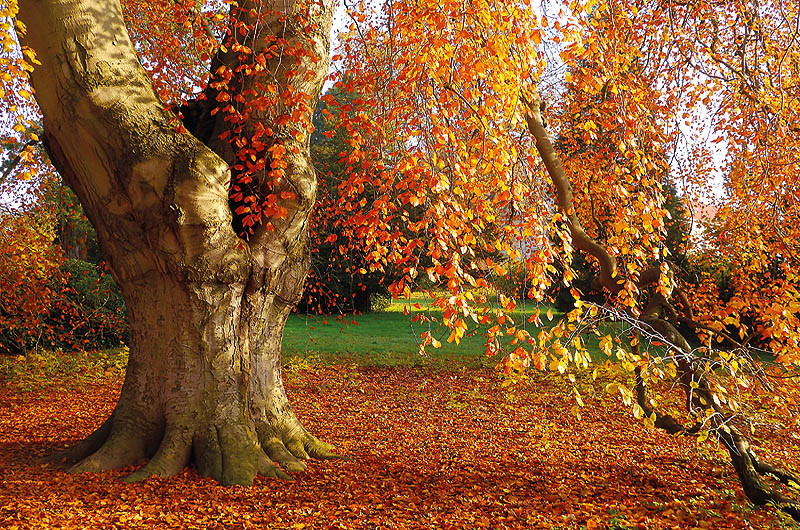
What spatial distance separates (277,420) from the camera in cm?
448

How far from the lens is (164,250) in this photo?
3855 mm

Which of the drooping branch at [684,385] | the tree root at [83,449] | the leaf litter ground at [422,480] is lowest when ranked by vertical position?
the leaf litter ground at [422,480]

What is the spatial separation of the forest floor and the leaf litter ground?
0.01m

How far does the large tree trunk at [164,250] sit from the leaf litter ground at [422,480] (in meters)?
0.31

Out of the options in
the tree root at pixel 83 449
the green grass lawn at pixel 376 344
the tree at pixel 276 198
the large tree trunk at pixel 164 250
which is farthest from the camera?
the green grass lawn at pixel 376 344

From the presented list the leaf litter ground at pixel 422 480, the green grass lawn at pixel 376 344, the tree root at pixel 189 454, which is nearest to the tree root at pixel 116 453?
the tree root at pixel 189 454

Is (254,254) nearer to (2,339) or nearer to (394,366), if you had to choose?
(394,366)

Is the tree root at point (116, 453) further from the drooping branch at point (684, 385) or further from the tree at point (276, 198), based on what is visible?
the drooping branch at point (684, 385)

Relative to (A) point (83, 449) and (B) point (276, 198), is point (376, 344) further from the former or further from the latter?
(B) point (276, 198)

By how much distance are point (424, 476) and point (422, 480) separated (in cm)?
10

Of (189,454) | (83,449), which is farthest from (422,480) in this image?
(83,449)

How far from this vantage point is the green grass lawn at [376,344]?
10.5 m

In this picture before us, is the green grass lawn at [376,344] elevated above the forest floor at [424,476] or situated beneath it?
elevated above

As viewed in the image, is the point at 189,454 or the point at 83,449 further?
the point at 83,449
